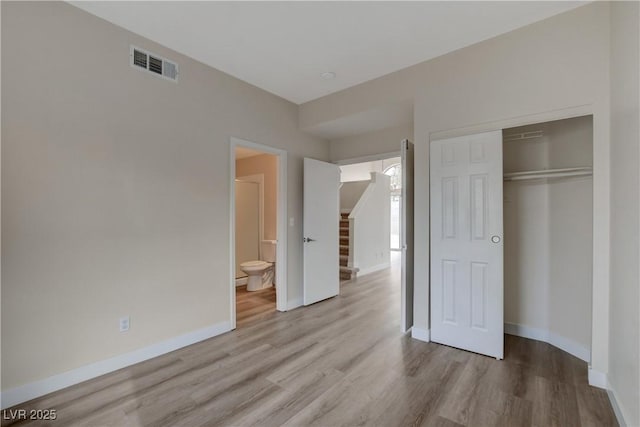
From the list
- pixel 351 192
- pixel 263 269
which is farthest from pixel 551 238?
pixel 351 192

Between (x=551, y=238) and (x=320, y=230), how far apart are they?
2.72m

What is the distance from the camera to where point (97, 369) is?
2.23 metres

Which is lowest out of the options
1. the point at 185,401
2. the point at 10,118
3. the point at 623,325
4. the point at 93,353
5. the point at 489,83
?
the point at 185,401

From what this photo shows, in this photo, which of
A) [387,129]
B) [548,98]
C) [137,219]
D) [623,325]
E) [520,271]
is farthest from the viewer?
[387,129]

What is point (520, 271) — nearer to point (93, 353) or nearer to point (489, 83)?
point (489, 83)

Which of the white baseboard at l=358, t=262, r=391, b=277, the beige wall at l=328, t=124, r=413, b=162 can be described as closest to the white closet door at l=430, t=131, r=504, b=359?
the beige wall at l=328, t=124, r=413, b=162

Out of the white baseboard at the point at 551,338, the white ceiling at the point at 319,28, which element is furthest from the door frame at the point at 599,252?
A: the white ceiling at the point at 319,28

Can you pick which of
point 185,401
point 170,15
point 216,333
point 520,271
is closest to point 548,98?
point 520,271

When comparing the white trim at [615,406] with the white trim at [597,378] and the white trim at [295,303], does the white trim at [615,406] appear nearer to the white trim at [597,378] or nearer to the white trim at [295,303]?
the white trim at [597,378]

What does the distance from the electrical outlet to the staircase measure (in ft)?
13.5

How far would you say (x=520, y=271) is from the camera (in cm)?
297

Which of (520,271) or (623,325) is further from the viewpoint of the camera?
(520,271)

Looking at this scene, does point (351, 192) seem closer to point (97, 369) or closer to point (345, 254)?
point (345, 254)

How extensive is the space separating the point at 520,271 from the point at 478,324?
2.89 ft
